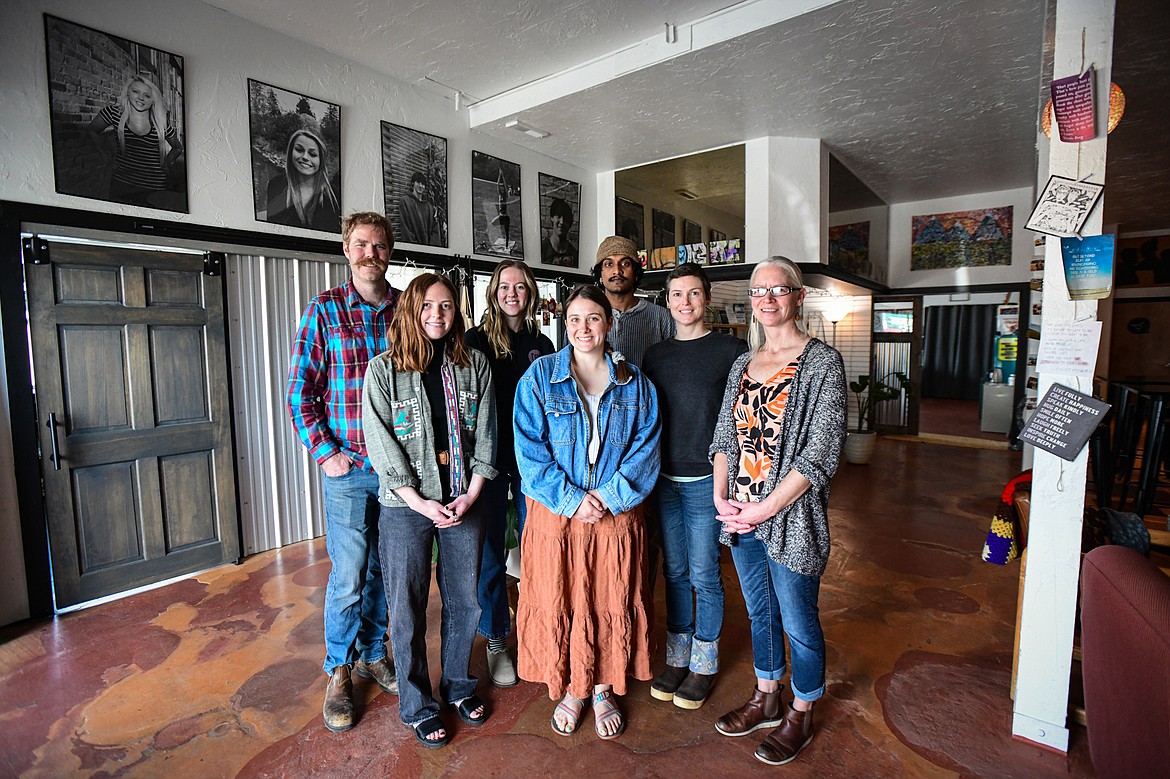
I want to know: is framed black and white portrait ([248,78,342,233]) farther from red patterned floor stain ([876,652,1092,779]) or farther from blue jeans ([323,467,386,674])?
red patterned floor stain ([876,652,1092,779])

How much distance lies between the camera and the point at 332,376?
7.51 feet

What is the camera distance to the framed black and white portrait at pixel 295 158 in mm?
3969

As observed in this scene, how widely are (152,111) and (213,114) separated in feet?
1.15

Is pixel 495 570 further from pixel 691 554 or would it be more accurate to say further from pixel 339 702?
pixel 691 554

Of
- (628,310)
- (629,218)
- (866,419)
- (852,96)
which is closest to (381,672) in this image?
(628,310)

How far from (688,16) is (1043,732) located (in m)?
4.46

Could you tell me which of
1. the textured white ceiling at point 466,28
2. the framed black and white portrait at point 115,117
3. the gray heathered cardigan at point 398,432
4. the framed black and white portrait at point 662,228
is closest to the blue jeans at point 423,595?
the gray heathered cardigan at point 398,432

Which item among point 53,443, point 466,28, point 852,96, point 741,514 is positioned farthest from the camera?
point 852,96

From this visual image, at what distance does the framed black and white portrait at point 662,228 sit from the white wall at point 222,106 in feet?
7.54

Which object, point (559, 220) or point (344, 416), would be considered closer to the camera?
point (344, 416)

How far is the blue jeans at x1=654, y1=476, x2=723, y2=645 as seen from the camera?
2250mm

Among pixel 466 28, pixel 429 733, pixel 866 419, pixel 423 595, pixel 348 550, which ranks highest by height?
pixel 466 28

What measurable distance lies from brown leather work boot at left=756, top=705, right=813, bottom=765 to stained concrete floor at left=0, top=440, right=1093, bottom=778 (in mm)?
47

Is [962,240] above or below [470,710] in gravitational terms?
above
